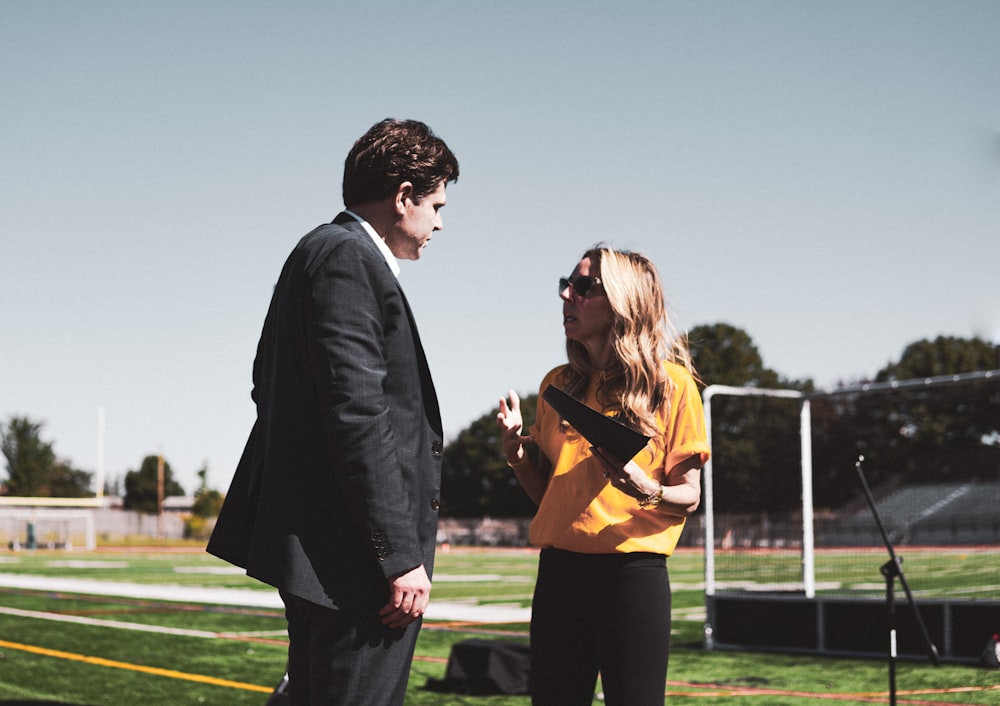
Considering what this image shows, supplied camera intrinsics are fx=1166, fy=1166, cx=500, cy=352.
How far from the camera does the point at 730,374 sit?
3174 inches

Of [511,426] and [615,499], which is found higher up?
Answer: [511,426]

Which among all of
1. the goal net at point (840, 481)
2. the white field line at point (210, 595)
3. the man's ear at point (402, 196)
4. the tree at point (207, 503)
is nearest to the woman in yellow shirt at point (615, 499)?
the man's ear at point (402, 196)

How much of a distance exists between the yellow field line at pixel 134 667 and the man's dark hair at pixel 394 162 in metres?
5.77

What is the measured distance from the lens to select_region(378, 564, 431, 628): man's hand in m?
2.53

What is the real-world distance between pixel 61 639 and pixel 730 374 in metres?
72.5

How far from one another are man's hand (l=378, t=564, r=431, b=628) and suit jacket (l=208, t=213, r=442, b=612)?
28mm

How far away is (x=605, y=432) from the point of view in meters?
2.96

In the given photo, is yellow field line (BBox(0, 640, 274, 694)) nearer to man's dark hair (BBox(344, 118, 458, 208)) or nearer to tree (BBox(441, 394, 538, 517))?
man's dark hair (BBox(344, 118, 458, 208))

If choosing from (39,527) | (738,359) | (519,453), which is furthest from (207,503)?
(519,453)

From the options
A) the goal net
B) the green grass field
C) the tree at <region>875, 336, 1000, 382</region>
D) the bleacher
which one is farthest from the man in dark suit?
the tree at <region>875, 336, 1000, 382</region>

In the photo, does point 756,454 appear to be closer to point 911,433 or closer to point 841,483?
point 911,433

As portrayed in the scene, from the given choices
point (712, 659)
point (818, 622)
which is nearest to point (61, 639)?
point (712, 659)

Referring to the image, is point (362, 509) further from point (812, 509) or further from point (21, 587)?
point (21, 587)

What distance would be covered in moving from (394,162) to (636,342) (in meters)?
0.89
